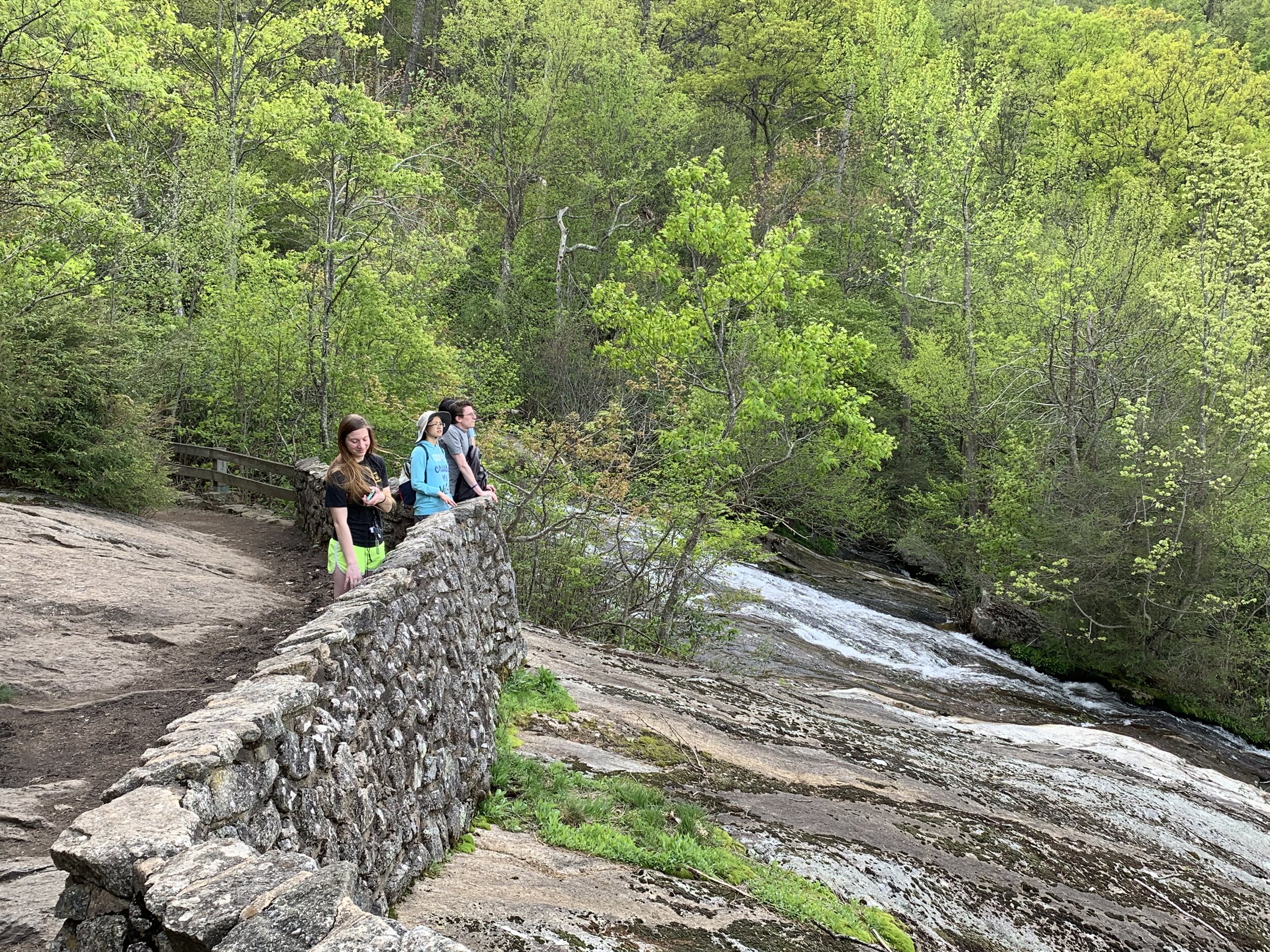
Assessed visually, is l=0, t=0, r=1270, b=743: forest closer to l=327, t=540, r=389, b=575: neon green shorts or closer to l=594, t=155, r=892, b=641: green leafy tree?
l=594, t=155, r=892, b=641: green leafy tree

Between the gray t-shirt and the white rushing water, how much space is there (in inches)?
182

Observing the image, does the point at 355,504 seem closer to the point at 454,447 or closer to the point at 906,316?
the point at 454,447

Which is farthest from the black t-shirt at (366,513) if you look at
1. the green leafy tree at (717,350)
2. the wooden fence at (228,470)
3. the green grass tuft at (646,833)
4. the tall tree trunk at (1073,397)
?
the tall tree trunk at (1073,397)

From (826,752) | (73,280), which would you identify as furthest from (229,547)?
(826,752)

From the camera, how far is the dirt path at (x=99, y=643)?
515 cm

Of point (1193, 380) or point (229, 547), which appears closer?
point (229, 547)

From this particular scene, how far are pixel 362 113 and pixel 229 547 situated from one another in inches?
371

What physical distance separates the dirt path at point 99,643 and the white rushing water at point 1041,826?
5039mm

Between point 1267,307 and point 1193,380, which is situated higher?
point 1267,307

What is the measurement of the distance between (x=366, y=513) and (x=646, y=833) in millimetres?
3571

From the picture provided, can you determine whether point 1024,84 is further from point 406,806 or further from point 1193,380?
point 406,806

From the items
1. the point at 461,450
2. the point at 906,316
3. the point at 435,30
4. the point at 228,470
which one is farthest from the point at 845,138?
the point at 461,450

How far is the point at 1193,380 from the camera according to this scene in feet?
76.0

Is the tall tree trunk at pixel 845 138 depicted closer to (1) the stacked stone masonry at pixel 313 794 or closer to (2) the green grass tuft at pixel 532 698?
(2) the green grass tuft at pixel 532 698
